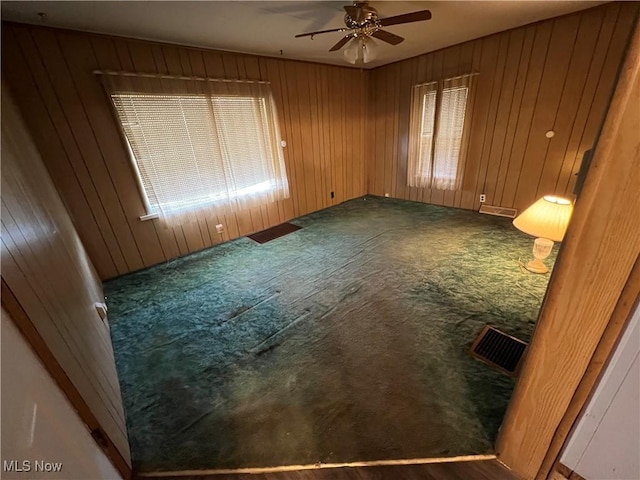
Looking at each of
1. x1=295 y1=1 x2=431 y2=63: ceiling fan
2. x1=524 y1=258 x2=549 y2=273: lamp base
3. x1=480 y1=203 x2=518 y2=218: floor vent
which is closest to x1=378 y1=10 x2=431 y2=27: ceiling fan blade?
x1=295 y1=1 x2=431 y2=63: ceiling fan

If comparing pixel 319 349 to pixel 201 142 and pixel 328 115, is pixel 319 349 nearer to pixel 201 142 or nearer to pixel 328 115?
pixel 201 142

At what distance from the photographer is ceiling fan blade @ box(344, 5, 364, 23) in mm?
2102

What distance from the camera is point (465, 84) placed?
364 cm

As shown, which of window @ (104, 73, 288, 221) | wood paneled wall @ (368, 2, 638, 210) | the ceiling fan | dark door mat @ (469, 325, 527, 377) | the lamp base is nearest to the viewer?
dark door mat @ (469, 325, 527, 377)

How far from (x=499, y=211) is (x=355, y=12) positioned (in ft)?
10.6

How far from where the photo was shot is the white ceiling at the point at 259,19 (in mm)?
1984

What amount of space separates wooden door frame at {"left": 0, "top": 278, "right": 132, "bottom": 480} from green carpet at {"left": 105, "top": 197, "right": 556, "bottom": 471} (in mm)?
252

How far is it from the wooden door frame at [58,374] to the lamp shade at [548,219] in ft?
8.77

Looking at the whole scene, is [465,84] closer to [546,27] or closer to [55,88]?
[546,27]

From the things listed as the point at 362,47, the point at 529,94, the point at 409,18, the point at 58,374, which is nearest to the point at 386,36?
the point at 362,47

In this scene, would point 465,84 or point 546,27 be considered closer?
point 546,27

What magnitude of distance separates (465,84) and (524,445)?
13.4 feet

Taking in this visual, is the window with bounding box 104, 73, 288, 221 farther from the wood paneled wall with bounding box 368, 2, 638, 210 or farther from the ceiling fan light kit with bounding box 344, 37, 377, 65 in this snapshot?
the wood paneled wall with bounding box 368, 2, 638, 210

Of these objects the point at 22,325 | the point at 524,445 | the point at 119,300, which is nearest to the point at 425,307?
the point at 524,445
